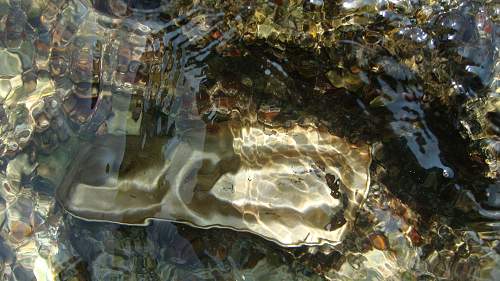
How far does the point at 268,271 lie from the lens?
2826 millimetres

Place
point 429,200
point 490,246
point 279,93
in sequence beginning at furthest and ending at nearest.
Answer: point 279,93, point 429,200, point 490,246

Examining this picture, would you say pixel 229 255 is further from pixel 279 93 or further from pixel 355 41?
pixel 355 41

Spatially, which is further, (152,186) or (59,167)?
(59,167)

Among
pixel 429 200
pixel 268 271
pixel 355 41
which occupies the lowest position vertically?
pixel 268 271

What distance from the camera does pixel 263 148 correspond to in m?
2.90

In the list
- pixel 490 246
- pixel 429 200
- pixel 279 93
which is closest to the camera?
pixel 490 246

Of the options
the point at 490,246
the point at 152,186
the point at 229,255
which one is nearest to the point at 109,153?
the point at 152,186

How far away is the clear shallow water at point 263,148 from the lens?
2.68 m

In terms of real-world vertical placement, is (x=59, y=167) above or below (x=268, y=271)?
above

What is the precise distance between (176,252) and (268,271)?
566mm

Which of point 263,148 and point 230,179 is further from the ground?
point 263,148

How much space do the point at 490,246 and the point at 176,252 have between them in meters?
1.79

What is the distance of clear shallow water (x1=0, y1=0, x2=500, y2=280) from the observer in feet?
8.78

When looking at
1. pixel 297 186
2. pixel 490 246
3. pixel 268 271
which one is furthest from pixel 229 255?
pixel 490 246
